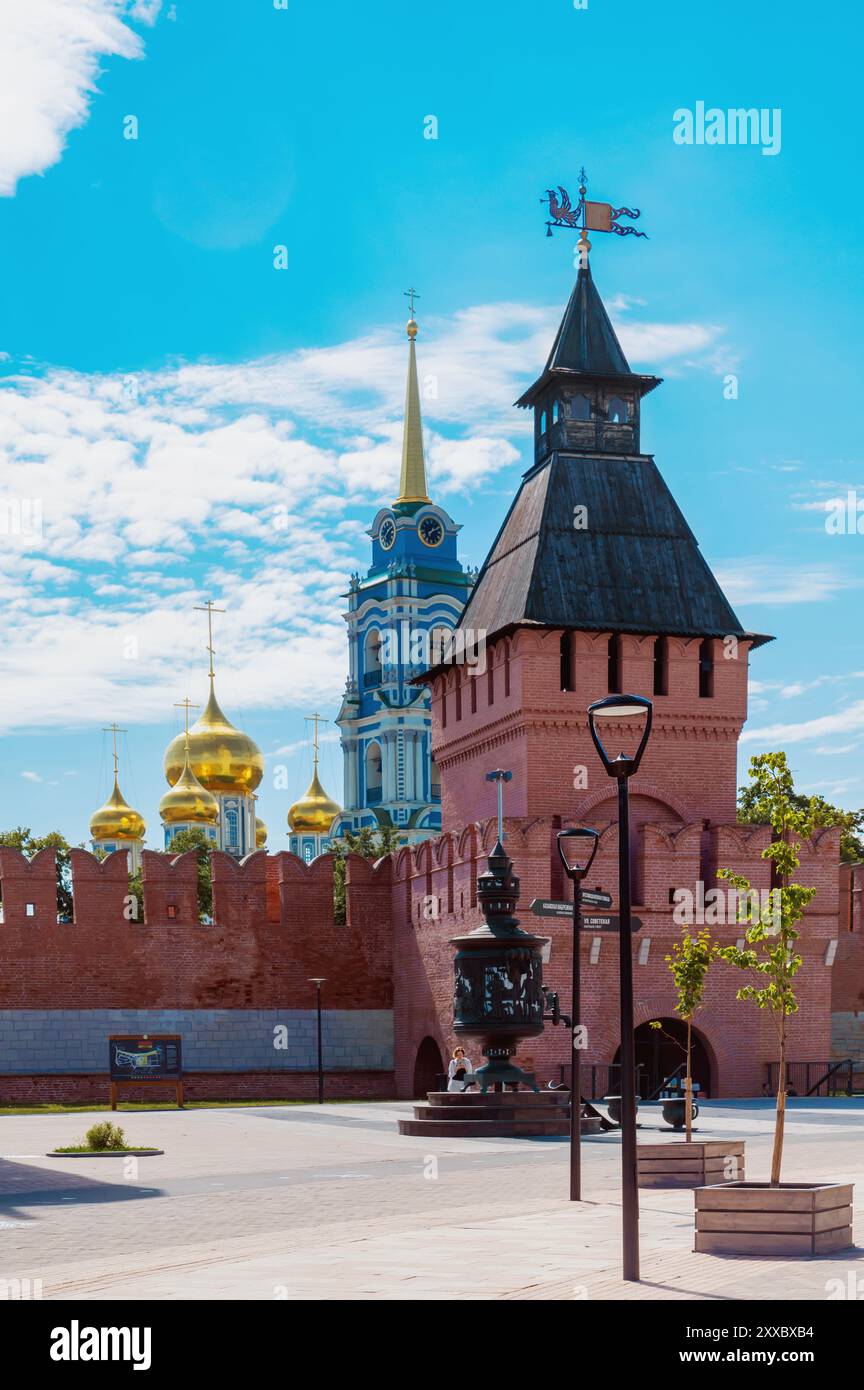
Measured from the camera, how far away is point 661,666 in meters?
39.6

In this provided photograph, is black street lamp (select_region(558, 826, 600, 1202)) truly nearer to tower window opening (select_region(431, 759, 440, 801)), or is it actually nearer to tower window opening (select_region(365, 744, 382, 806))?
tower window opening (select_region(431, 759, 440, 801))

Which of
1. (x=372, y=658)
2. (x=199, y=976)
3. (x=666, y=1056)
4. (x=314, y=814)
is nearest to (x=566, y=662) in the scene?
(x=666, y=1056)

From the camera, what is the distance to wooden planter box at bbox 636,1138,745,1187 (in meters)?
17.0

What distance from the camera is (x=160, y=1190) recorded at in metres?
18.2

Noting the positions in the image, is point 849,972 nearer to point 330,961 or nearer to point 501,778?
point 501,778

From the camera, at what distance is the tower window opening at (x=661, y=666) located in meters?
39.4

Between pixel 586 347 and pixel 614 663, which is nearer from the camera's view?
pixel 614 663

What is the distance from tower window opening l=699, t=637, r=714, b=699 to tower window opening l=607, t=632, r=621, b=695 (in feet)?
6.33

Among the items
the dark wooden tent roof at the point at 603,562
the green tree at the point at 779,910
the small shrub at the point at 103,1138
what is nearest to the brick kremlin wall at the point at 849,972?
the dark wooden tent roof at the point at 603,562

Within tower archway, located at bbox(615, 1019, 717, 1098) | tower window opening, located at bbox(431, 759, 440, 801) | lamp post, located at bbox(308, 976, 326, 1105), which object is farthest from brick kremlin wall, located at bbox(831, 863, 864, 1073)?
tower window opening, located at bbox(431, 759, 440, 801)

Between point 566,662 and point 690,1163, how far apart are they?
22541mm

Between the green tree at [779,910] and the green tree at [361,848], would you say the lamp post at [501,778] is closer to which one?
the green tree at [361,848]

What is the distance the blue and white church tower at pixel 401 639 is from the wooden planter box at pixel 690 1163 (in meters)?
79.6
